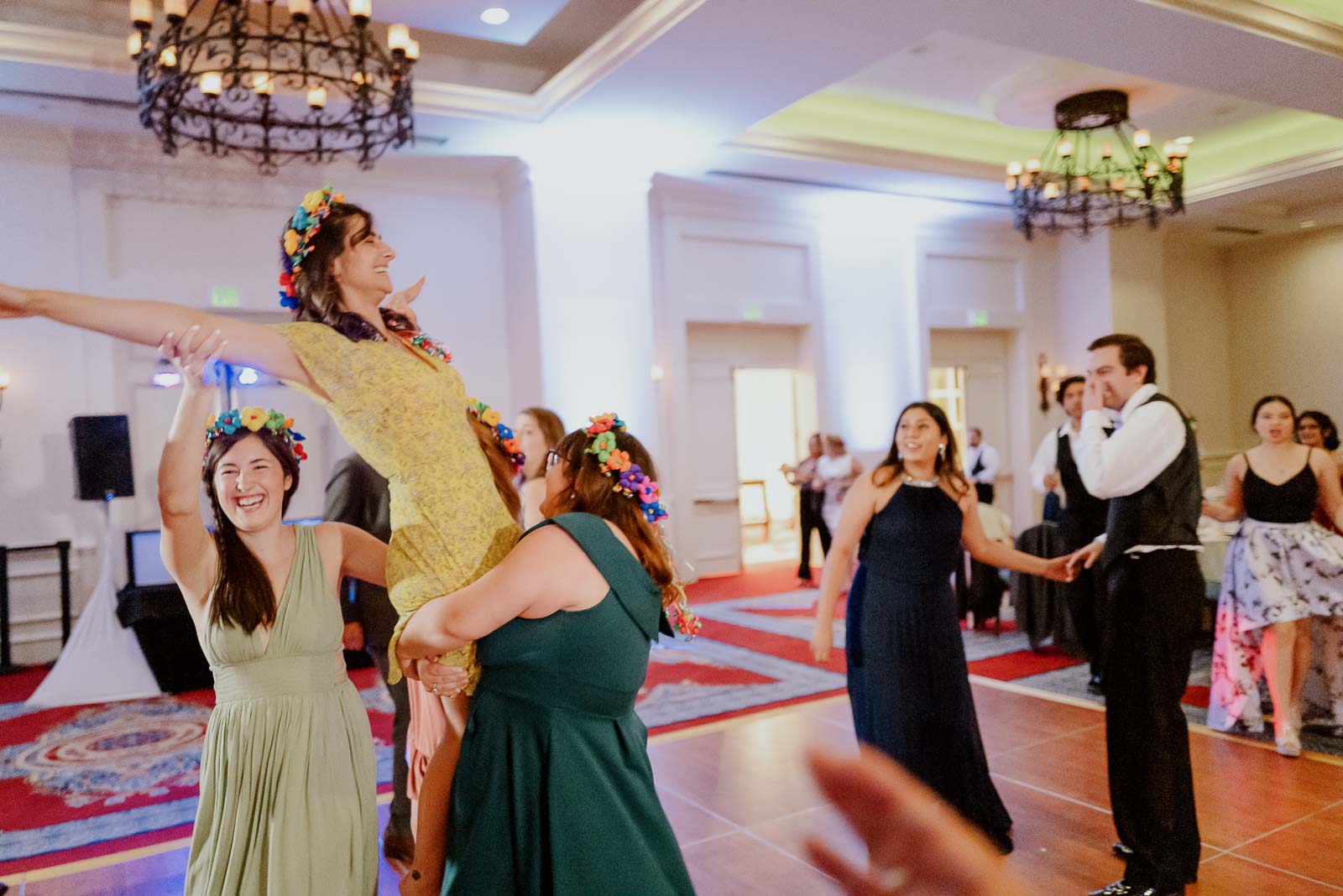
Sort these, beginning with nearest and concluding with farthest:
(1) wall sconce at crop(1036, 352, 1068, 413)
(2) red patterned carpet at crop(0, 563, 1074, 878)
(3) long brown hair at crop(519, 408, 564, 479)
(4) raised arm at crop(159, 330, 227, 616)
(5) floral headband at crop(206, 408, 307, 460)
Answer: (4) raised arm at crop(159, 330, 227, 616), (5) floral headband at crop(206, 408, 307, 460), (3) long brown hair at crop(519, 408, 564, 479), (2) red patterned carpet at crop(0, 563, 1074, 878), (1) wall sconce at crop(1036, 352, 1068, 413)

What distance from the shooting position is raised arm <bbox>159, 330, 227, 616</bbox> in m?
1.66

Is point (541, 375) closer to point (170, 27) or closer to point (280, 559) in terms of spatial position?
point (170, 27)

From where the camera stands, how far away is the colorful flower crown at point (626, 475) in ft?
6.23

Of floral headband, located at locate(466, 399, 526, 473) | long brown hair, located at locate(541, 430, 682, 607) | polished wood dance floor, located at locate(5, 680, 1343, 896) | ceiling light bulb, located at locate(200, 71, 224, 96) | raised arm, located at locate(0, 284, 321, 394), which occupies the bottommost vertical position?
polished wood dance floor, located at locate(5, 680, 1343, 896)

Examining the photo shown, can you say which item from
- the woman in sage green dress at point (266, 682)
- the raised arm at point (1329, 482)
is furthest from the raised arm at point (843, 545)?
the raised arm at point (1329, 482)

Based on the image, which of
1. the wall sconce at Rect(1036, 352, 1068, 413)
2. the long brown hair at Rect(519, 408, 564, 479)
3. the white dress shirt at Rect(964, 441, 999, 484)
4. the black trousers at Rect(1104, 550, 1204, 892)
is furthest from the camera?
the wall sconce at Rect(1036, 352, 1068, 413)

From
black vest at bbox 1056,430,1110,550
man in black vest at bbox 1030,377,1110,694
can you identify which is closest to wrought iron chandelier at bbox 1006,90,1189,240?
man in black vest at bbox 1030,377,1110,694

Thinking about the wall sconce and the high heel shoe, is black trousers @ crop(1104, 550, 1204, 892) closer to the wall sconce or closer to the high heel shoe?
the high heel shoe

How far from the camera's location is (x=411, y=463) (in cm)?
192

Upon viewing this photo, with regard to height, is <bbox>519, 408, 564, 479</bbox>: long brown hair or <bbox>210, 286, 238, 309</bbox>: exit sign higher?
<bbox>210, 286, 238, 309</bbox>: exit sign

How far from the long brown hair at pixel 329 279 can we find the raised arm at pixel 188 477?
284 mm


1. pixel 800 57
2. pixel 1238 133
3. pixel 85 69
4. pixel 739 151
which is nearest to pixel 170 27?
pixel 85 69

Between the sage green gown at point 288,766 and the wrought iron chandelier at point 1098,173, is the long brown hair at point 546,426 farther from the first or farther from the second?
the wrought iron chandelier at point 1098,173

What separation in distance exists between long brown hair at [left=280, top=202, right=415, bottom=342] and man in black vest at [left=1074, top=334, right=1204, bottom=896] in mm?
2249
